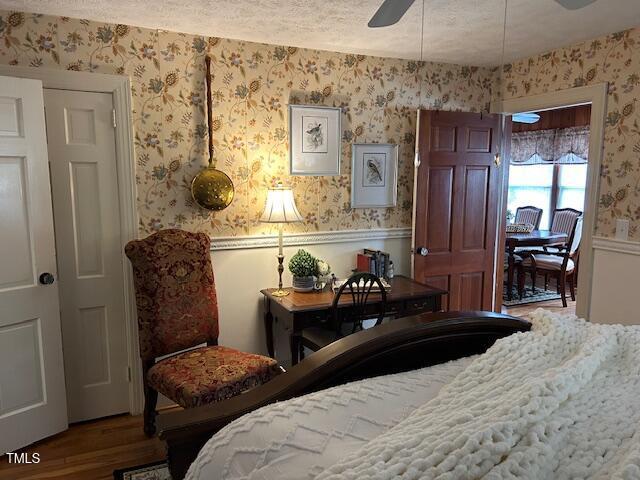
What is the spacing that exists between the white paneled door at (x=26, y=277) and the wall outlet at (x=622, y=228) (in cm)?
338

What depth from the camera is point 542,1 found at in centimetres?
240

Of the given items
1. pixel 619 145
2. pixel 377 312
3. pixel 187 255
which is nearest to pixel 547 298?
pixel 619 145

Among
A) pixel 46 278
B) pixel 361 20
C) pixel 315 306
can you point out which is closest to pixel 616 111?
pixel 361 20

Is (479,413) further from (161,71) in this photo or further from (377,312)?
(161,71)

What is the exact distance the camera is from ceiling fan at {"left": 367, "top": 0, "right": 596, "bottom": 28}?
1.63 metres

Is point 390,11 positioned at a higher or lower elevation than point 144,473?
higher

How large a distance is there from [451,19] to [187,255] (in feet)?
6.57

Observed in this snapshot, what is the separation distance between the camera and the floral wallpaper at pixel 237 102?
275 centimetres

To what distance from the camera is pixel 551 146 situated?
22.6ft

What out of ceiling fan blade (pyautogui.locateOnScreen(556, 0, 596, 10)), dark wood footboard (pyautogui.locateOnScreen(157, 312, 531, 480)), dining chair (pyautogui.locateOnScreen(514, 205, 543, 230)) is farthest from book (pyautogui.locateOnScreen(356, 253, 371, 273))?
dining chair (pyautogui.locateOnScreen(514, 205, 543, 230))

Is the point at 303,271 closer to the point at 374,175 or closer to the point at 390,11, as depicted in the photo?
the point at 374,175

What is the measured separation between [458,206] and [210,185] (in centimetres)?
193

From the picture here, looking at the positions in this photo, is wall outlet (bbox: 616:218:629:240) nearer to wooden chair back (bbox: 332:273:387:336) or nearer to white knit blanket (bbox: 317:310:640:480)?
wooden chair back (bbox: 332:273:387:336)

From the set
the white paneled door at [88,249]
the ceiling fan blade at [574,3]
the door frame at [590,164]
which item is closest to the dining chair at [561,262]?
the door frame at [590,164]
